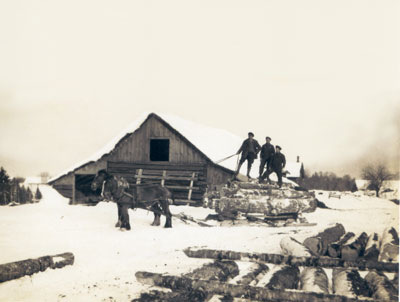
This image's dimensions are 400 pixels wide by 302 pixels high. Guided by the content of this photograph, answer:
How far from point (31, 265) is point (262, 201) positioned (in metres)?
5.06

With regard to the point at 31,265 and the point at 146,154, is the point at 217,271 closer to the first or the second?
the point at 31,265

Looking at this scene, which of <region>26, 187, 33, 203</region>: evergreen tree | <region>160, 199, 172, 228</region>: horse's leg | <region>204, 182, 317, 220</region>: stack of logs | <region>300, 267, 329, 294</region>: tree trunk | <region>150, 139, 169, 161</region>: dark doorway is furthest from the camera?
<region>150, 139, 169, 161</region>: dark doorway

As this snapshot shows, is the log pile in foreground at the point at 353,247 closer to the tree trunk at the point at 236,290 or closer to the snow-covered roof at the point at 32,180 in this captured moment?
the tree trunk at the point at 236,290

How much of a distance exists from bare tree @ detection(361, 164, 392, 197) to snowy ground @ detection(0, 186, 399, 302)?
0.19 metres

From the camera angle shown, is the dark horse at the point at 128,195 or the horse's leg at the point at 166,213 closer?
the dark horse at the point at 128,195

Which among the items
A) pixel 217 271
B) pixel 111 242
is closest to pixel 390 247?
pixel 217 271

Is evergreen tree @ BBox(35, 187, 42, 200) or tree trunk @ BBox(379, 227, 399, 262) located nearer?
tree trunk @ BBox(379, 227, 399, 262)

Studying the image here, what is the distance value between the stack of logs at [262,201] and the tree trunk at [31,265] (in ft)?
13.7

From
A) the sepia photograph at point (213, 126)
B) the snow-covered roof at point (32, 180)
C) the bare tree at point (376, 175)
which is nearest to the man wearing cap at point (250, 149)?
the sepia photograph at point (213, 126)

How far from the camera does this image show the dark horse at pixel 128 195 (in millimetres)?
8297

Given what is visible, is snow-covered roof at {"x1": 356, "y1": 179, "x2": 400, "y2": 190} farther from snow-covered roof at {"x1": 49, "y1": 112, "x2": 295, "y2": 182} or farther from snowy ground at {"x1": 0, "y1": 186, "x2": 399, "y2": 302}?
snow-covered roof at {"x1": 49, "y1": 112, "x2": 295, "y2": 182}

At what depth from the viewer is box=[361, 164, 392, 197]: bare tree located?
541 centimetres

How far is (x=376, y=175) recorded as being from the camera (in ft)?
18.0

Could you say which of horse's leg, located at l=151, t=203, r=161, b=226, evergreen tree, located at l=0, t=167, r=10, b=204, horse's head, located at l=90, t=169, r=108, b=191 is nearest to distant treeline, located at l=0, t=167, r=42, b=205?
evergreen tree, located at l=0, t=167, r=10, b=204
